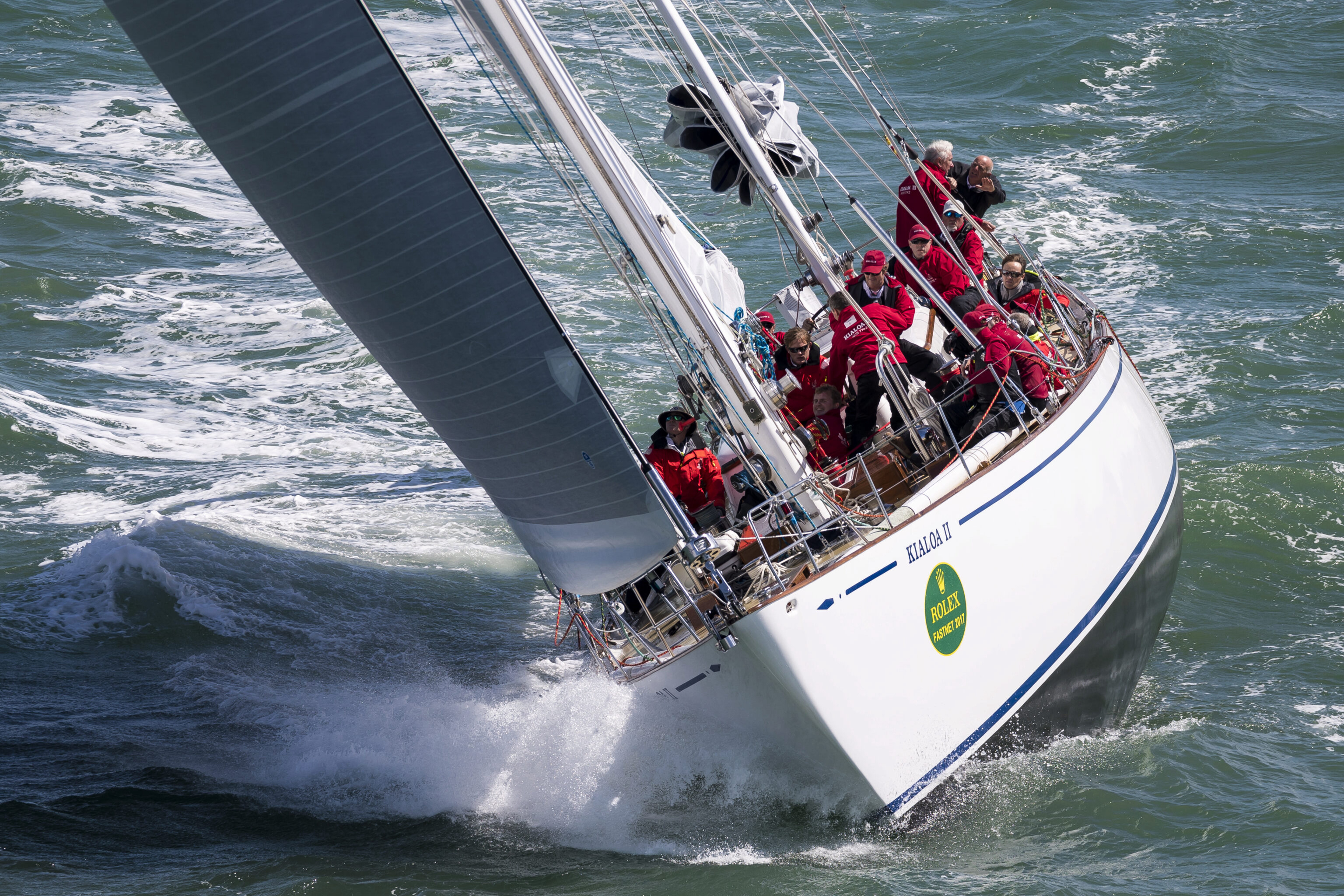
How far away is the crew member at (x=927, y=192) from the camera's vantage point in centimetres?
834

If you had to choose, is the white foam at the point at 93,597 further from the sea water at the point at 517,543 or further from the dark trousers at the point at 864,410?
the dark trousers at the point at 864,410

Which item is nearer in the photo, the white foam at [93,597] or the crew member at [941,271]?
the crew member at [941,271]

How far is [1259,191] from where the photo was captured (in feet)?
50.7

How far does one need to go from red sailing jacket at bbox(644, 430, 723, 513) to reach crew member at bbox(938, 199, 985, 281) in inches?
93.4

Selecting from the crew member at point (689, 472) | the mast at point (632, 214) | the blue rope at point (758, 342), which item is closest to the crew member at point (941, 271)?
the blue rope at point (758, 342)

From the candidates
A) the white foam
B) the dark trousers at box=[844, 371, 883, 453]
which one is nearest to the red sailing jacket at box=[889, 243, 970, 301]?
the dark trousers at box=[844, 371, 883, 453]

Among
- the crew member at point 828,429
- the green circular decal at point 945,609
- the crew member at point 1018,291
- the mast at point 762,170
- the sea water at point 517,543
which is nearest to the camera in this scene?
the green circular decal at point 945,609

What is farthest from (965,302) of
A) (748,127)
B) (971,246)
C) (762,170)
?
(748,127)

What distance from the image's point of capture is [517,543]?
34.3 ft

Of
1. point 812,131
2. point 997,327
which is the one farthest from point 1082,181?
point 997,327

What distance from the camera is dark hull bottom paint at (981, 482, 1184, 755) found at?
21.4 ft

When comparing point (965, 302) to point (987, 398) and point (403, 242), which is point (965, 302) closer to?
point (987, 398)

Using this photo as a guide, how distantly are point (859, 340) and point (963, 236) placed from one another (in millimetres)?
1953

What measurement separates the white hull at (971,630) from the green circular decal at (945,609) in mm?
18
